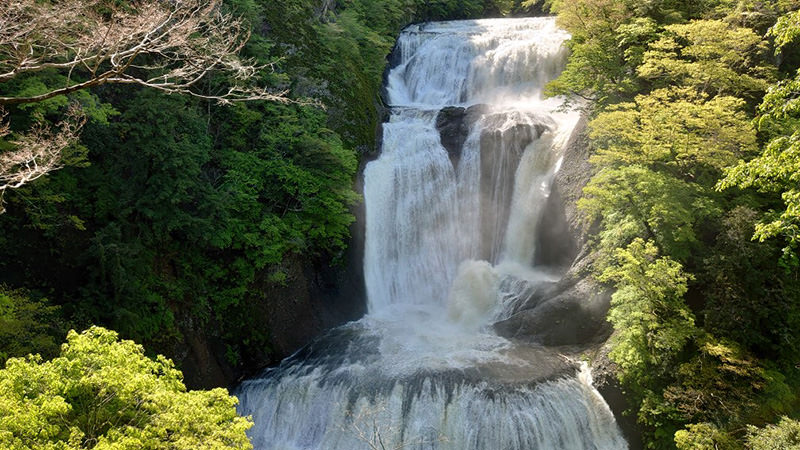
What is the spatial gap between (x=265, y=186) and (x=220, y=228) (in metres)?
2.31

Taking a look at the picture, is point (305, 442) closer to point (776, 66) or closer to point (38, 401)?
point (38, 401)

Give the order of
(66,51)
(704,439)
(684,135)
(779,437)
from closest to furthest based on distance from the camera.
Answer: (66,51) → (779,437) → (704,439) → (684,135)

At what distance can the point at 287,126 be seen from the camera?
16906mm

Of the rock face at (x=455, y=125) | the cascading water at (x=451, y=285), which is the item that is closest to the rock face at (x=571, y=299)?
the cascading water at (x=451, y=285)

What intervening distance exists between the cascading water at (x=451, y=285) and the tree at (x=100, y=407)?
3547 millimetres

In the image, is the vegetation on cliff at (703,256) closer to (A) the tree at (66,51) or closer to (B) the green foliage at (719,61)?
(B) the green foliage at (719,61)

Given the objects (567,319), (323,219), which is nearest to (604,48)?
(567,319)

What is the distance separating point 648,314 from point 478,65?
17633 millimetres

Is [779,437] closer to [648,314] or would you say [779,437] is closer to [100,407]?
[648,314]

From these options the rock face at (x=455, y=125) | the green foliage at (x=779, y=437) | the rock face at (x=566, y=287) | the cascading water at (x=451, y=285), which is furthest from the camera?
the rock face at (x=455, y=125)

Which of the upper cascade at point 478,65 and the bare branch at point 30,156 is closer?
the bare branch at point 30,156

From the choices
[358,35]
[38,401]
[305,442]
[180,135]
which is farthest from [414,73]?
[38,401]

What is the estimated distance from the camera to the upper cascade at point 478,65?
81.7 feet

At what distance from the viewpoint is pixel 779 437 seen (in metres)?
9.17
